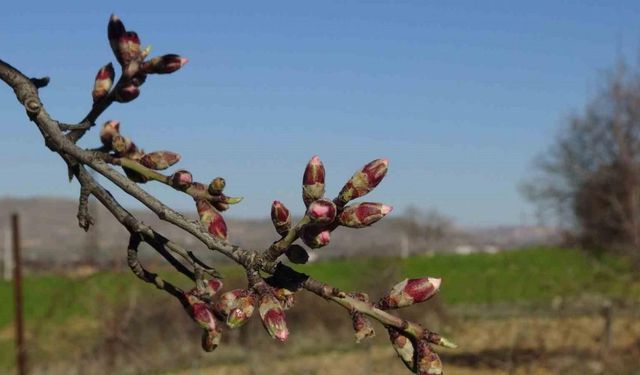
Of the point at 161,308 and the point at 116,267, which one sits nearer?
the point at 116,267

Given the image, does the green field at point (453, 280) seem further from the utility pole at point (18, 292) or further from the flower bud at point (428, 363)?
the flower bud at point (428, 363)

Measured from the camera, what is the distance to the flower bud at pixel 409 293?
121cm

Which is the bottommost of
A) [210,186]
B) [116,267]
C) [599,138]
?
[116,267]

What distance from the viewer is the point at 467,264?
1364 inches

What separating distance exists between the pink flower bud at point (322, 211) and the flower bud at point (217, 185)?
27 cm

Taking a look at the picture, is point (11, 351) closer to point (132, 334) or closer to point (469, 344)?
point (132, 334)

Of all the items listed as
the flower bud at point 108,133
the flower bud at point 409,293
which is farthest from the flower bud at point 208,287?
the flower bud at point 409,293

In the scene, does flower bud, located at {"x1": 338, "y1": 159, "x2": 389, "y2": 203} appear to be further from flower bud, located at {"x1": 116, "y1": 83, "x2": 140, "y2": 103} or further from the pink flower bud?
flower bud, located at {"x1": 116, "y1": 83, "x2": 140, "y2": 103}

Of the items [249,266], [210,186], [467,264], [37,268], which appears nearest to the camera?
[249,266]

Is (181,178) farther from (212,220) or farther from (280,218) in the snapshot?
(280,218)

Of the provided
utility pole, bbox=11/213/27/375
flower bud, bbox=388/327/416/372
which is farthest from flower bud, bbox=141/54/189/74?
utility pole, bbox=11/213/27/375

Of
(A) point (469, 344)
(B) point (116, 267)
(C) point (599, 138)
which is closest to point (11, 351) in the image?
(B) point (116, 267)

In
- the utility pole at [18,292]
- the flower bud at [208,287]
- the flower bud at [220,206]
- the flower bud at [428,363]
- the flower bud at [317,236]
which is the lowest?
the utility pole at [18,292]

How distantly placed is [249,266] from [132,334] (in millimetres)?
15589
